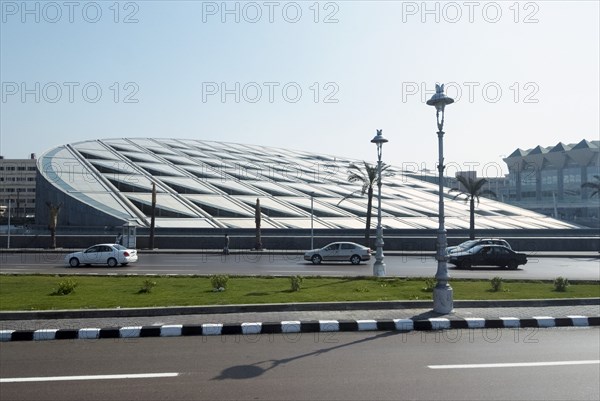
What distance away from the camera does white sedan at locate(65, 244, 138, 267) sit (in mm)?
27656

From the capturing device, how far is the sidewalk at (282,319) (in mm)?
10859

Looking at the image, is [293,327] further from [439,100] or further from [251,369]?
[439,100]

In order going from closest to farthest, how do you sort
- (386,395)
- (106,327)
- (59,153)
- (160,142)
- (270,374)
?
(386,395) → (270,374) → (106,327) → (59,153) → (160,142)

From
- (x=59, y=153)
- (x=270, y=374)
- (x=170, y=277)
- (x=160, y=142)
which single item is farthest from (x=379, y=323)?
(x=160, y=142)

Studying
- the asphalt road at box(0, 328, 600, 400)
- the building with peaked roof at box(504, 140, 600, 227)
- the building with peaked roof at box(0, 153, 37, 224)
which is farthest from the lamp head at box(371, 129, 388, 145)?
the building with peaked roof at box(0, 153, 37, 224)

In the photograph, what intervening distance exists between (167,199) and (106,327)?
114ft

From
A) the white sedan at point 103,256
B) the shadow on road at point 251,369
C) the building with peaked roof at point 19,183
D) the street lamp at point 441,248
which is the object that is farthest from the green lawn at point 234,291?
the building with peaked roof at point 19,183

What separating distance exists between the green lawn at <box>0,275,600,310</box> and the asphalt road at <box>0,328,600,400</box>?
3512 mm

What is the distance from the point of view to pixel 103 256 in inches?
1108

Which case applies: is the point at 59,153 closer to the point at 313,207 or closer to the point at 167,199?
the point at 167,199

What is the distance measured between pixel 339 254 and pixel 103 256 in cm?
1295

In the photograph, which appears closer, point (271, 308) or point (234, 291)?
point (271, 308)

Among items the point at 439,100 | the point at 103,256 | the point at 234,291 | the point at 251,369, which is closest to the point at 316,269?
the point at 234,291

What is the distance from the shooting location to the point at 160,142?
71.4 m
